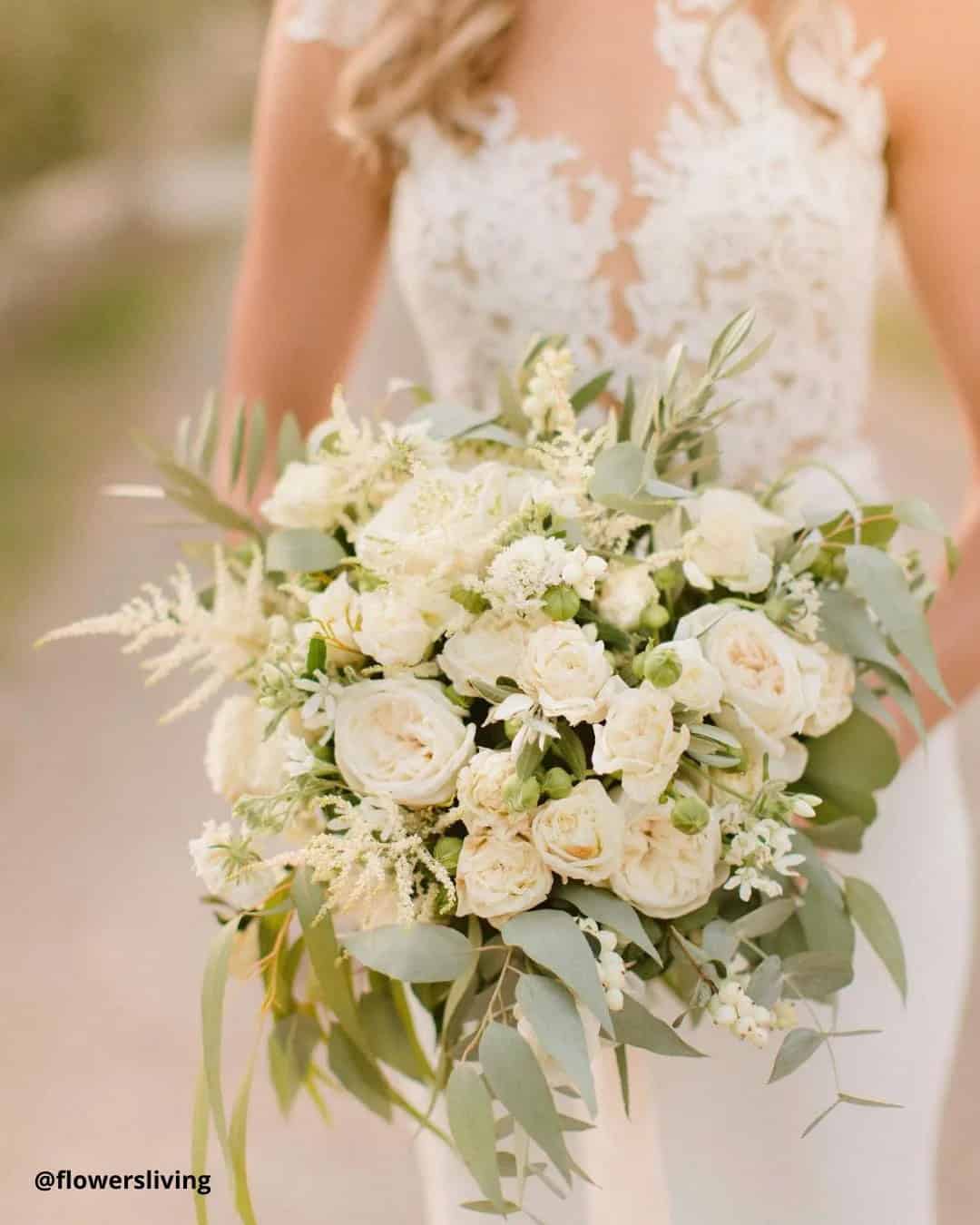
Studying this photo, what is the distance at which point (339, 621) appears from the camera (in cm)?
85

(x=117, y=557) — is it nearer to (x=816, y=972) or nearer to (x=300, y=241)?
(x=300, y=241)

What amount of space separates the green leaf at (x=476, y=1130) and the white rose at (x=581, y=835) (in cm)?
14

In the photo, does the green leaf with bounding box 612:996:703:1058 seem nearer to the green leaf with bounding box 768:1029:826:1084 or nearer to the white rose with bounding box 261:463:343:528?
the green leaf with bounding box 768:1029:826:1084

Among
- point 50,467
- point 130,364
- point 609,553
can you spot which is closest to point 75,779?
point 50,467

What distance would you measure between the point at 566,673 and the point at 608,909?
0.51 feet

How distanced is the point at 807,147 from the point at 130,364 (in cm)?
526

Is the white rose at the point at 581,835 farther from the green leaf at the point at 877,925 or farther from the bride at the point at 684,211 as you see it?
the bride at the point at 684,211

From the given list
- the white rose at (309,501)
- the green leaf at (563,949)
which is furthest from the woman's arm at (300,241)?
the green leaf at (563,949)

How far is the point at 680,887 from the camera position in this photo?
80cm

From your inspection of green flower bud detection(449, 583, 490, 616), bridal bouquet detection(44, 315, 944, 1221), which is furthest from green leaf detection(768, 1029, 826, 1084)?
green flower bud detection(449, 583, 490, 616)

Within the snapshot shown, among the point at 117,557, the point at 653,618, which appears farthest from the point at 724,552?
the point at 117,557

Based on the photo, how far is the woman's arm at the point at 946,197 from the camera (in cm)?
120

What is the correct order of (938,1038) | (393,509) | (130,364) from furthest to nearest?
(130,364), (938,1038), (393,509)

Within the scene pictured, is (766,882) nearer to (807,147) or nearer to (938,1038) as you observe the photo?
(938,1038)
